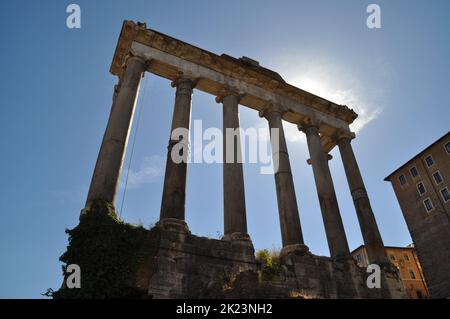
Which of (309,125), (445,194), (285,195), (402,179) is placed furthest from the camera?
(402,179)

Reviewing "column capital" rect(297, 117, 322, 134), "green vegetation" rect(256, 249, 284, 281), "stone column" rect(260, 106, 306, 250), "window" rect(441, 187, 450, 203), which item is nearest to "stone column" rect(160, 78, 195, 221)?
"green vegetation" rect(256, 249, 284, 281)

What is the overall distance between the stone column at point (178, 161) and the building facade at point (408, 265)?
1838 inches

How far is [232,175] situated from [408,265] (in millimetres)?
53674

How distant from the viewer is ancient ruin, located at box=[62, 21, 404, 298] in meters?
11.2

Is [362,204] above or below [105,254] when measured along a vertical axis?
above

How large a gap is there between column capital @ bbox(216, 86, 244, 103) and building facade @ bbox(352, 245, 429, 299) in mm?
43834

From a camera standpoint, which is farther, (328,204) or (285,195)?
(328,204)

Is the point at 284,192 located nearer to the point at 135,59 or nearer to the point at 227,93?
the point at 227,93

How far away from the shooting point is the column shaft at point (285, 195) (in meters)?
15.1

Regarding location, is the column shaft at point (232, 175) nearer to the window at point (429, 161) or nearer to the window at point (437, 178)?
the window at point (437, 178)

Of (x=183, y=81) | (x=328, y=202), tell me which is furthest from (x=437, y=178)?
(x=183, y=81)

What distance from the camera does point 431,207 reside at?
41.8 meters

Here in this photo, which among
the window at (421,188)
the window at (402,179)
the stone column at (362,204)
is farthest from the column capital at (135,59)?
the window at (402,179)
